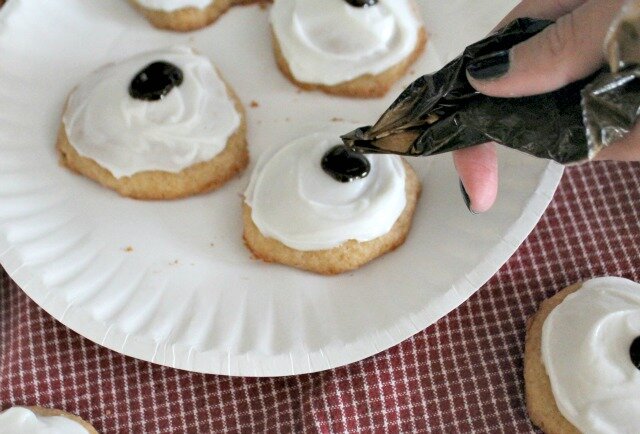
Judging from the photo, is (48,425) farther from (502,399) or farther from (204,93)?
(502,399)

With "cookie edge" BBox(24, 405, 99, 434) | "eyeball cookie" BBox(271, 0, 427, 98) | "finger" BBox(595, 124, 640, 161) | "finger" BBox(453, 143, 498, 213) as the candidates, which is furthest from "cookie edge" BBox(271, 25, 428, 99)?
"cookie edge" BBox(24, 405, 99, 434)

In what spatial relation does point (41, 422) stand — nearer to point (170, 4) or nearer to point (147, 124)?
point (147, 124)

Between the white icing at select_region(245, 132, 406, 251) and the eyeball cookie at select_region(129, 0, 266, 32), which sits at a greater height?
the eyeball cookie at select_region(129, 0, 266, 32)

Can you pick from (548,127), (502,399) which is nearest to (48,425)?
(502,399)

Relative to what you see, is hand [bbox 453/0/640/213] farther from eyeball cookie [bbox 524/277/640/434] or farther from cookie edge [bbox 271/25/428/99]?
cookie edge [bbox 271/25/428/99]

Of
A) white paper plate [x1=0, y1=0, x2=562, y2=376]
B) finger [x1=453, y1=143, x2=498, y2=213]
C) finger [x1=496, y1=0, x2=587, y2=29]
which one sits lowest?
white paper plate [x1=0, y1=0, x2=562, y2=376]

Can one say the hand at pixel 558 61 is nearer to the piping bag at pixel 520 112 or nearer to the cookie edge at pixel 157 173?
the piping bag at pixel 520 112
